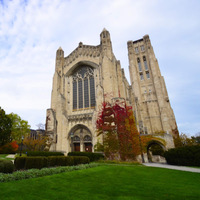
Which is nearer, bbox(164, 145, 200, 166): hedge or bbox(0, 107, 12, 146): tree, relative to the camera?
bbox(164, 145, 200, 166): hedge

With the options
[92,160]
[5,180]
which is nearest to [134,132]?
[92,160]

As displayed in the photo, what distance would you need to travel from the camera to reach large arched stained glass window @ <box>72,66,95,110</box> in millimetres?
26295

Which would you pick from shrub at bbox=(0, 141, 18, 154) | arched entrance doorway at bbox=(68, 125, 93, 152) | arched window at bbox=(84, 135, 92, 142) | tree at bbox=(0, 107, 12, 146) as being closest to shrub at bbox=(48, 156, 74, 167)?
arched entrance doorway at bbox=(68, 125, 93, 152)

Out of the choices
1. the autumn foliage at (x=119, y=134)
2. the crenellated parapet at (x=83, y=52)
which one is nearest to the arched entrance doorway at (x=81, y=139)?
the autumn foliage at (x=119, y=134)

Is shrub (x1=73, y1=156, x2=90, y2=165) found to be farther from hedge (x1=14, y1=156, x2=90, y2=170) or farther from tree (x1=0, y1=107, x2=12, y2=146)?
tree (x1=0, y1=107, x2=12, y2=146)

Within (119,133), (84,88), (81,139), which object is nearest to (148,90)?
(84,88)

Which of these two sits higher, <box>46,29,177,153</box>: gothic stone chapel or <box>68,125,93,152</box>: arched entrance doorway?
<box>46,29,177,153</box>: gothic stone chapel

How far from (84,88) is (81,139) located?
10509 millimetres

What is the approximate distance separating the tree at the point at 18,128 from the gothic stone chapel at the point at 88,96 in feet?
43.1

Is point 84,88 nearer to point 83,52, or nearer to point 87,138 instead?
point 83,52

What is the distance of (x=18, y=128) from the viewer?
33.3 m

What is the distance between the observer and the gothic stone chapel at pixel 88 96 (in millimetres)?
23641

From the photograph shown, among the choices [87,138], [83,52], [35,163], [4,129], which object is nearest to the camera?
[35,163]

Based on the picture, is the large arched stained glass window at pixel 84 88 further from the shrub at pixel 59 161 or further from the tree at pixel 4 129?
the shrub at pixel 59 161
